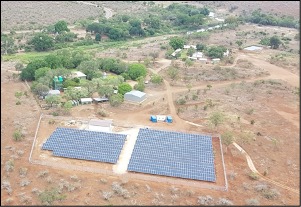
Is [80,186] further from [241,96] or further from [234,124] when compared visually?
[241,96]

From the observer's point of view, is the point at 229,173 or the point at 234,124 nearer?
the point at 229,173

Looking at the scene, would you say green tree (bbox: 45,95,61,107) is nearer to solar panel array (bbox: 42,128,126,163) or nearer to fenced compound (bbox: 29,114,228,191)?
solar panel array (bbox: 42,128,126,163)

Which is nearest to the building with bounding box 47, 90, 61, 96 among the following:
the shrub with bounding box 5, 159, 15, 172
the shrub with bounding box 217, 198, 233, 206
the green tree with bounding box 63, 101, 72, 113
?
the green tree with bounding box 63, 101, 72, 113

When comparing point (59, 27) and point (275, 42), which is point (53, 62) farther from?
point (275, 42)

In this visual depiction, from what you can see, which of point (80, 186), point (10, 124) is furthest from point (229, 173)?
point (10, 124)

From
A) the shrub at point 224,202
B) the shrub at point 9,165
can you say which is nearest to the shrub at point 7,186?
the shrub at point 9,165
